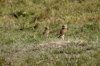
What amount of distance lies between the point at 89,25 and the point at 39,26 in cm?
198

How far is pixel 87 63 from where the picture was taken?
433 cm

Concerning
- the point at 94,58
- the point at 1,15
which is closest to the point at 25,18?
Result: the point at 1,15

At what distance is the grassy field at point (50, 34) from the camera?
4637 mm

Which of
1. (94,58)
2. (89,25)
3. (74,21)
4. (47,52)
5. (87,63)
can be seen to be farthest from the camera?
(74,21)

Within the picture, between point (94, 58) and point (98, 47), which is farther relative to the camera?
point (98, 47)

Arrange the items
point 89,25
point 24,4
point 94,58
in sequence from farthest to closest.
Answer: point 24,4 < point 89,25 < point 94,58

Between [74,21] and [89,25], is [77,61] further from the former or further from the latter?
[74,21]

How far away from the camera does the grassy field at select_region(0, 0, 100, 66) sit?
4.64 metres

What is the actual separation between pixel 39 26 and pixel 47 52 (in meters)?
4.03

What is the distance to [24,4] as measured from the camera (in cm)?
1163

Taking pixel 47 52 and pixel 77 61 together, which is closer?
pixel 77 61

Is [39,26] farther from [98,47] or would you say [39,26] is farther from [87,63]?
[87,63]

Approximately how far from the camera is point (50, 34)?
7926mm

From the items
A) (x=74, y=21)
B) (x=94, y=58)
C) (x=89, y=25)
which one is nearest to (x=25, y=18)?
(x=74, y=21)
